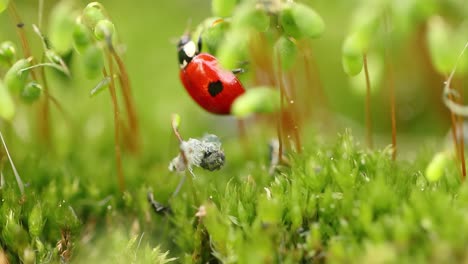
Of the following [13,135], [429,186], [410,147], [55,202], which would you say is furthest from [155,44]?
[429,186]

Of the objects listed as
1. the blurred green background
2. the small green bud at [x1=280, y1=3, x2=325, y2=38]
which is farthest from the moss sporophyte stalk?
the blurred green background

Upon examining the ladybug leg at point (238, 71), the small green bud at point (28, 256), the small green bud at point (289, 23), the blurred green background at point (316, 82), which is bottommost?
the blurred green background at point (316, 82)

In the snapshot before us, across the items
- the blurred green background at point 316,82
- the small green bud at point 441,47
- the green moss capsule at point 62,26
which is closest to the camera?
the small green bud at point 441,47

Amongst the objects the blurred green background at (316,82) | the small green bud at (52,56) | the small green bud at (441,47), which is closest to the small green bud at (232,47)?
the small green bud at (441,47)

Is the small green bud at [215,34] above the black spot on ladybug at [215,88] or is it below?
above

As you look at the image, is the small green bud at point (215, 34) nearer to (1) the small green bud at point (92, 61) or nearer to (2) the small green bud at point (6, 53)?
(1) the small green bud at point (92, 61)

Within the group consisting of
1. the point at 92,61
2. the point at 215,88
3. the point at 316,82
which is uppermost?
the point at 92,61

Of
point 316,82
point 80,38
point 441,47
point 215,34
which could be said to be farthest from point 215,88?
point 316,82

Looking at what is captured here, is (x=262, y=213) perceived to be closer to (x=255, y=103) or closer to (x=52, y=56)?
(x=255, y=103)
